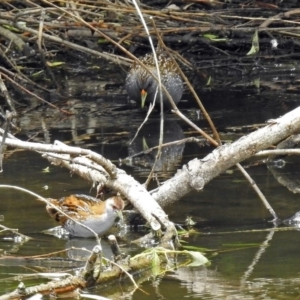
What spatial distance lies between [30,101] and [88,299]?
622 centimetres

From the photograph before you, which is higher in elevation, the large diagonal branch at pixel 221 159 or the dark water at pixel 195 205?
the large diagonal branch at pixel 221 159

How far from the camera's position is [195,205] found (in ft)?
19.1

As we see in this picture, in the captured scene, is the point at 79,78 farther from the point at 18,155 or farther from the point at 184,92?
the point at 18,155

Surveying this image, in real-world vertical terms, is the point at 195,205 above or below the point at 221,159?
below

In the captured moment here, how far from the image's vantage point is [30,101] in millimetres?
10039

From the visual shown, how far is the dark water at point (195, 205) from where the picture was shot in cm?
421

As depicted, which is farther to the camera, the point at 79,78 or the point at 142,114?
the point at 79,78

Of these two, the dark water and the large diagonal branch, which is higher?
the large diagonal branch

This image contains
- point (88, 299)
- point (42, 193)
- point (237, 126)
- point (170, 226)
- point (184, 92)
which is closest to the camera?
point (88, 299)

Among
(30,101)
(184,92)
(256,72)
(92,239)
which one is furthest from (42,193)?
(256,72)

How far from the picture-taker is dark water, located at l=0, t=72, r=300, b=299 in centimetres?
421

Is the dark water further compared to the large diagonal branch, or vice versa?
the large diagonal branch

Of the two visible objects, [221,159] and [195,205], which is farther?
[195,205]

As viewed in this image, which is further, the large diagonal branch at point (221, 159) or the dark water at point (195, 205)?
the large diagonal branch at point (221, 159)
